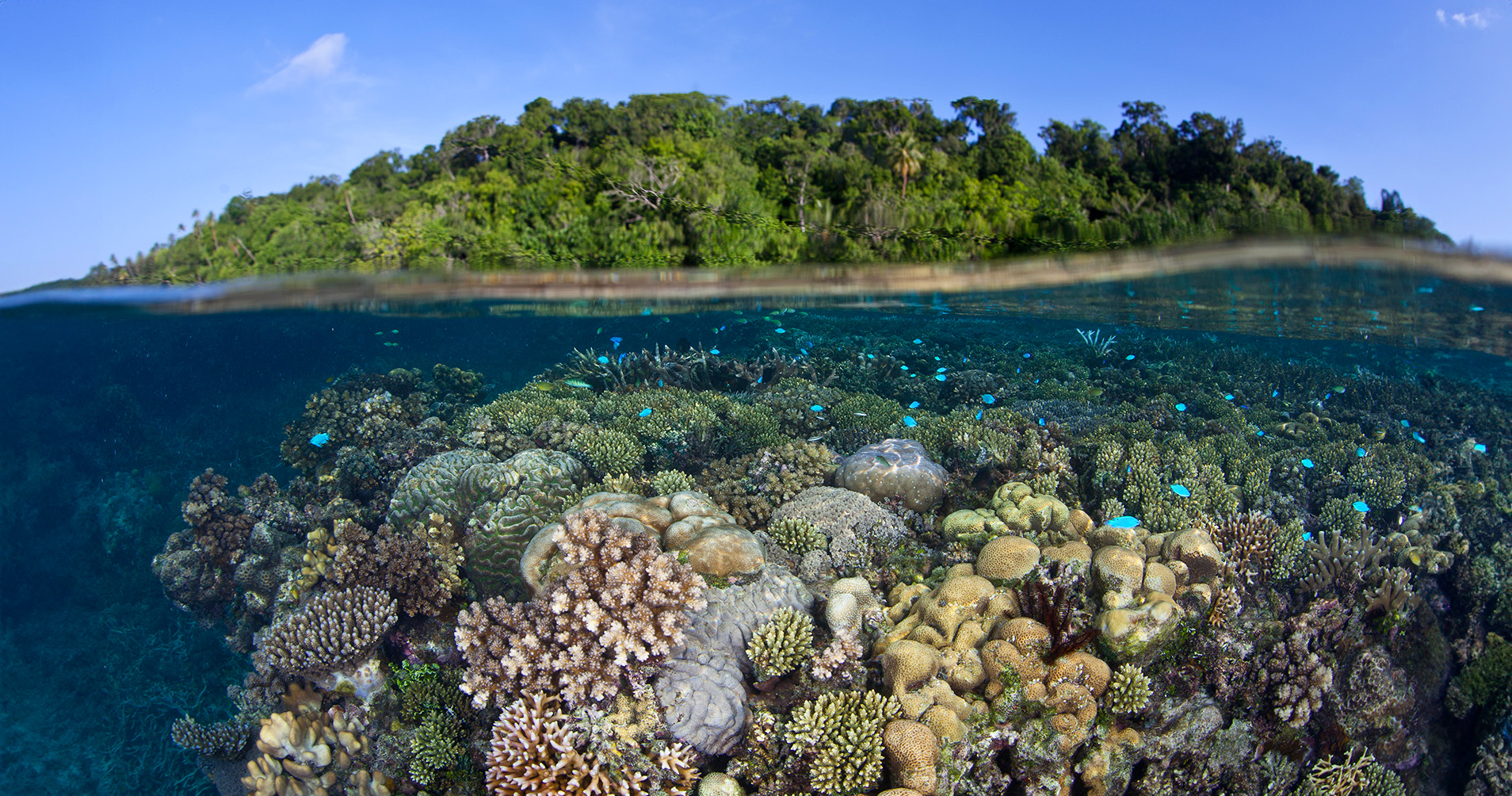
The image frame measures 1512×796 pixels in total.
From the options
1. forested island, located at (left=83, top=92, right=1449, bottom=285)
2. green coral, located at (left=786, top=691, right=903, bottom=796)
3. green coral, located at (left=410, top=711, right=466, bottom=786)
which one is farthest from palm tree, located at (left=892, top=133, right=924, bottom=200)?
green coral, located at (left=410, top=711, right=466, bottom=786)

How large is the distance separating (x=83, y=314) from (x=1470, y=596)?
26436 millimetres

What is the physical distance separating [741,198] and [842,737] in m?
7.28

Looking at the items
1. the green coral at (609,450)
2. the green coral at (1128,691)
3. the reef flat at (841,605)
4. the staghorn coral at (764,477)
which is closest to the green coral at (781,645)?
the reef flat at (841,605)

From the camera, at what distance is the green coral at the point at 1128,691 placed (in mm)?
4984

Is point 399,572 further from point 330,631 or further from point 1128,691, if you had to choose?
point 1128,691

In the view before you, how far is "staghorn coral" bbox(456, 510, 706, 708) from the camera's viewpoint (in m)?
4.66

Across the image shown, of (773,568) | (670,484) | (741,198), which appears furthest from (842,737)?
(741,198)

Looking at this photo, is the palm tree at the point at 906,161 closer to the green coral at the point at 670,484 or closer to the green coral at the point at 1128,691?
the green coral at the point at 670,484

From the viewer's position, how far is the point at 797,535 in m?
6.46

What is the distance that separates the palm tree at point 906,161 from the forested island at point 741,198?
0.08 feet

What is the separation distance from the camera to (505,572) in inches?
241

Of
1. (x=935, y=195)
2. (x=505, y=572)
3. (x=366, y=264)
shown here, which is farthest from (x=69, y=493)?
(x=935, y=195)

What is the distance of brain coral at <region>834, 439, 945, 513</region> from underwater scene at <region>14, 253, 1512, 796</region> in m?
0.04

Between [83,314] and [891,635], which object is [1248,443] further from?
[83,314]
